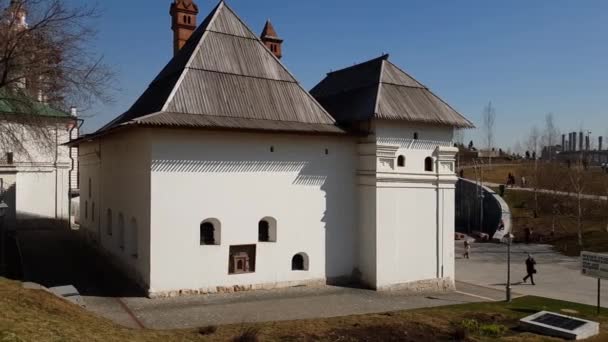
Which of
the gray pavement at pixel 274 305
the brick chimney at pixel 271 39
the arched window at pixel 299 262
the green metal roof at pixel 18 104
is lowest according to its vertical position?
the gray pavement at pixel 274 305

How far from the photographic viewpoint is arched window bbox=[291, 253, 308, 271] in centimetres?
1658

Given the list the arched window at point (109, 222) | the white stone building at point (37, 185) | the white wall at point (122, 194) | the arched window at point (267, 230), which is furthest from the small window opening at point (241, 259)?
the white stone building at point (37, 185)

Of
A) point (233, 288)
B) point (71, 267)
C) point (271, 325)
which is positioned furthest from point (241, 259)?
point (71, 267)

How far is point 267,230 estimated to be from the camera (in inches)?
639

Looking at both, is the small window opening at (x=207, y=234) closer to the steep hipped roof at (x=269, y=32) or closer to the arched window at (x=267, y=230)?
the arched window at (x=267, y=230)

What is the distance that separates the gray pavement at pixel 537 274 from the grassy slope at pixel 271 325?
4.84 m

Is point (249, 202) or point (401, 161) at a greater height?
point (401, 161)

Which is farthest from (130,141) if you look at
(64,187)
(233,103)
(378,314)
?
(64,187)

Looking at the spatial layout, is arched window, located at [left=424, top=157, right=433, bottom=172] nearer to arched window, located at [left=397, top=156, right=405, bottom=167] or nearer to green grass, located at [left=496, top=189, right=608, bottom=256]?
arched window, located at [left=397, top=156, right=405, bottom=167]

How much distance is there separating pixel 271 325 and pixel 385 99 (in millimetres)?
9633

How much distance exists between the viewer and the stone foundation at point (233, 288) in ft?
46.3

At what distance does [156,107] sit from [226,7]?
17.0ft

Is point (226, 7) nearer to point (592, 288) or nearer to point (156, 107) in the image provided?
point (156, 107)

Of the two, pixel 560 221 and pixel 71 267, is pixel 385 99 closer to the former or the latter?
pixel 71 267
